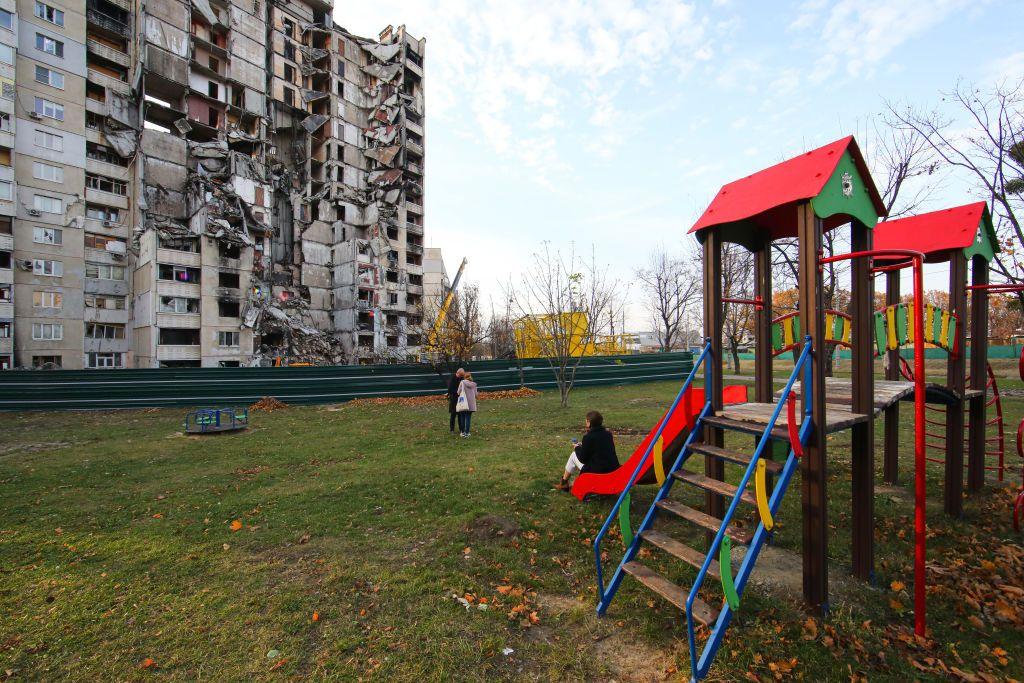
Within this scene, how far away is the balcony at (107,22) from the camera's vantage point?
121ft

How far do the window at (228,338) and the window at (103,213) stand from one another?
42.1 ft

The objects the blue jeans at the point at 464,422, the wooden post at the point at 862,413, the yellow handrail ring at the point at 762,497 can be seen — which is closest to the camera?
the yellow handrail ring at the point at 762,497

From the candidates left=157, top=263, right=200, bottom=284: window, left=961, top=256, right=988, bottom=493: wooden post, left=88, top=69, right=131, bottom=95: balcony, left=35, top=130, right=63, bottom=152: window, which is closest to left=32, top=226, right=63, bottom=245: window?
left=35, top=130, right=63, bottom=152: window

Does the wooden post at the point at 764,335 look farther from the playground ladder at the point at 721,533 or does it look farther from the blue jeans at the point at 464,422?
the blue jeans at the point at 464,422

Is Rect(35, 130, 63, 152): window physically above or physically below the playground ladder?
above

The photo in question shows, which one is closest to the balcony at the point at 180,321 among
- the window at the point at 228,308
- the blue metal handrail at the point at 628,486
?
the window at the point at 228,308

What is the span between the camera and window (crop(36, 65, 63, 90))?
3347 centimetres

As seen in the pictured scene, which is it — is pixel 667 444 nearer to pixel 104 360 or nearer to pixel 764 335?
pixel 764 335

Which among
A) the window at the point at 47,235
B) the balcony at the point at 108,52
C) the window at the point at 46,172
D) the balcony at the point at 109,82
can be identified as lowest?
the window at the point at 47,235

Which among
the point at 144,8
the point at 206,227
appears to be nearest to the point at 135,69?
the point at 144,8

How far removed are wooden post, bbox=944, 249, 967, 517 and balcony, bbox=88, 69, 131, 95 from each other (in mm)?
54118

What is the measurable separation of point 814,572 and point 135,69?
5490 cm

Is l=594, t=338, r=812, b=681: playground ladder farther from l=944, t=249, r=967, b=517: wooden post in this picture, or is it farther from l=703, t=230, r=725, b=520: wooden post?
l=944, t=249, r=967, b=517: wooden post

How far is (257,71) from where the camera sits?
44.8 m
